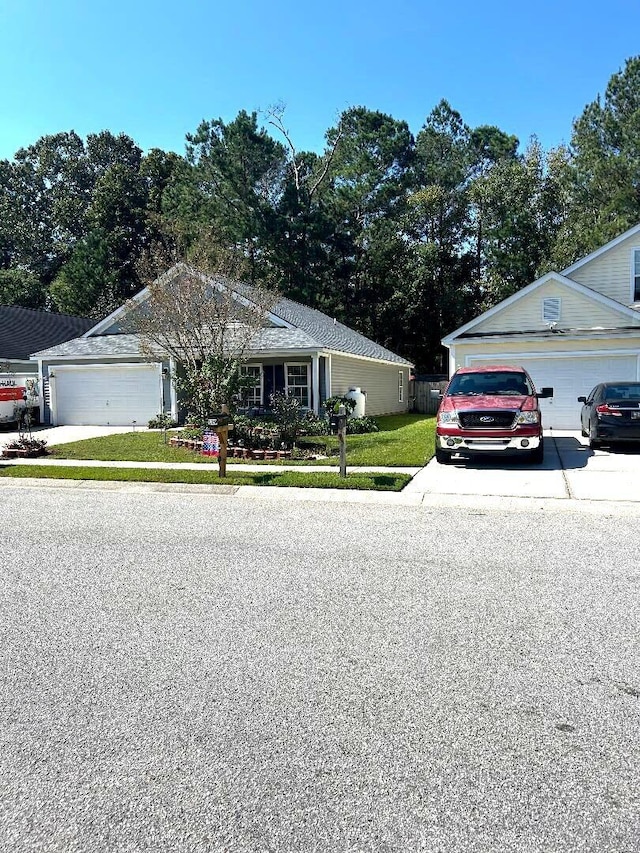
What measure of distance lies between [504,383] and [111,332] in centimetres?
1613

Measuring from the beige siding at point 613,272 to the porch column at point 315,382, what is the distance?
353 inches

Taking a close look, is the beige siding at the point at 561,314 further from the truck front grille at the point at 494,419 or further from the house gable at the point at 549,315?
the truck front grille at the point at 494,419

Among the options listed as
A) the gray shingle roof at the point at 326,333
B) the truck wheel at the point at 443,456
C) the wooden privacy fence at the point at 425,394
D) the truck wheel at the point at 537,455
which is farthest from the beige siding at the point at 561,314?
the wooden privacy fence at the point at 425,394

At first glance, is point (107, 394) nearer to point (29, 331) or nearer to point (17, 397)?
point (17, 397)

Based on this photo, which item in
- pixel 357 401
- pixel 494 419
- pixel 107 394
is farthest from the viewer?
pixel 107 394

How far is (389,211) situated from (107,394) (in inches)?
1009

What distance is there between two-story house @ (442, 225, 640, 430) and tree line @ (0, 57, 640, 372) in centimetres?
1139

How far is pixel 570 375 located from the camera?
17750mm

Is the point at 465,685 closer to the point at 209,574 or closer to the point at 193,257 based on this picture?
the point at 209,574

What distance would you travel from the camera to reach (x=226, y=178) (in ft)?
116

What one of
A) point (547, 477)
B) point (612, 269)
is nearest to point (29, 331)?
point (612, 269)

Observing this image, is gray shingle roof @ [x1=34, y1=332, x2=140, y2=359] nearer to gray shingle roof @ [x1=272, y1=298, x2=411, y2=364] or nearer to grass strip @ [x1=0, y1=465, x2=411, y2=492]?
gray shingle roof @ [x1=272, y1=298, x2=411, y2=364]

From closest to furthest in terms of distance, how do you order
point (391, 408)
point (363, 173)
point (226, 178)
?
point (391, 408), point (226, 178), point (363, 173)

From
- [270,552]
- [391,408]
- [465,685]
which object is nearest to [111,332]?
[391,408]
